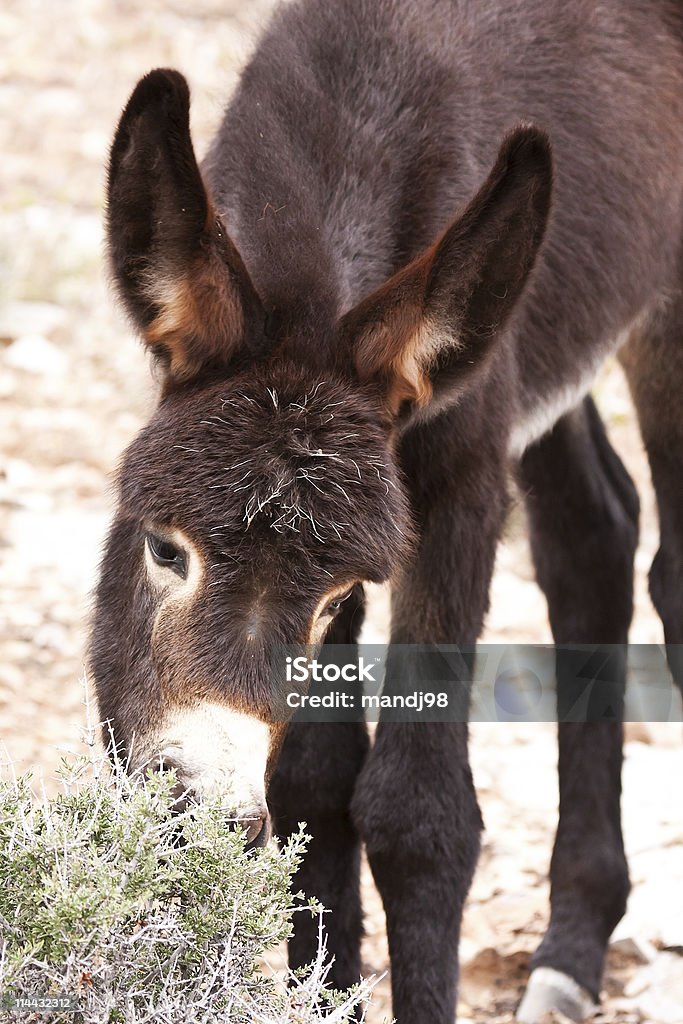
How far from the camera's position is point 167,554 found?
2848 millimetres

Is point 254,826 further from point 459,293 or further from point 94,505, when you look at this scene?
point 94,505

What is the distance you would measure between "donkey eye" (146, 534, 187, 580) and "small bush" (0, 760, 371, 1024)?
425 mm

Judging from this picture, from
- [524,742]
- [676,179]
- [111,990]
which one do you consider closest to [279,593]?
[111,990]

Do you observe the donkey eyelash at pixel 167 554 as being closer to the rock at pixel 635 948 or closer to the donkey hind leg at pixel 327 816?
the donkey hind leg at pixel 327 816

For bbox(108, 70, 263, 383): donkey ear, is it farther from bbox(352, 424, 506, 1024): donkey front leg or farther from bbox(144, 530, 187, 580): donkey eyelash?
bbox(352, 424, 506, 1024): donkey front leg

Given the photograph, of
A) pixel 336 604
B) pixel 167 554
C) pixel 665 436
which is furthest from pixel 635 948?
pixel 167 554

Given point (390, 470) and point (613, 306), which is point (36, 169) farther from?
point (390, 470)

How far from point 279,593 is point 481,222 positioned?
2.85 feet

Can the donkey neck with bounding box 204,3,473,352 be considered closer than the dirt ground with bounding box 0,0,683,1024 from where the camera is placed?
Yes

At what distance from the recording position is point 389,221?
10.9 ft

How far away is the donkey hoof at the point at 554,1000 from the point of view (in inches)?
170

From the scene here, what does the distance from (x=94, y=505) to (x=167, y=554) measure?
374cm

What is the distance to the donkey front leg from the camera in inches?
136

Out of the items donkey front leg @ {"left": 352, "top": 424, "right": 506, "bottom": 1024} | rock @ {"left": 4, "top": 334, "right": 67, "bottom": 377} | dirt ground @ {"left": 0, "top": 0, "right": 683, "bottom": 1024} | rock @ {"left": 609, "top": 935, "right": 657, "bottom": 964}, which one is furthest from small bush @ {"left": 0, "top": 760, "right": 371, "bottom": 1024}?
rock @ {"left": 4, "top": 334, "right": 67, "bottom": 377}
